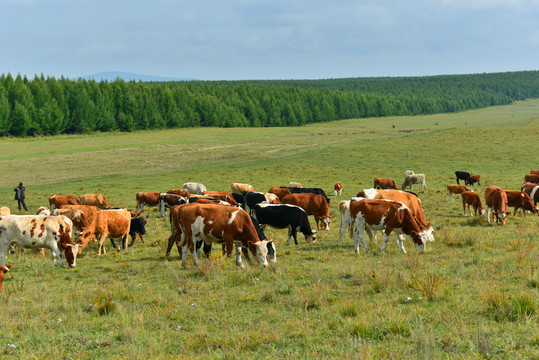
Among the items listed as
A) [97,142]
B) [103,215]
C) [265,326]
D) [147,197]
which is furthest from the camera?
[97,142]

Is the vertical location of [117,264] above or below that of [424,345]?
below

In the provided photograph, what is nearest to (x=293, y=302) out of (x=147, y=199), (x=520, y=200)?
(x=520, y=200)

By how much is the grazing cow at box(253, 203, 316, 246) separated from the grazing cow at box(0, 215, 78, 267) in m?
6.46

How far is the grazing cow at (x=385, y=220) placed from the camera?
14.4m

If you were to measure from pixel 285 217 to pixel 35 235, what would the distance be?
8335 mm

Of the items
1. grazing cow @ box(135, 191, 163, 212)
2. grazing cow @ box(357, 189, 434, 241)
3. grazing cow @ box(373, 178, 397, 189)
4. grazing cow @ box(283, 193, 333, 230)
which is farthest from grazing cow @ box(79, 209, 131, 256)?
grazing cow @ box(373, 178, 397, 189)

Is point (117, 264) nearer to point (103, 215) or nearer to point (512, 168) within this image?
point (103, 215)

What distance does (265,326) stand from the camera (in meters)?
7.89

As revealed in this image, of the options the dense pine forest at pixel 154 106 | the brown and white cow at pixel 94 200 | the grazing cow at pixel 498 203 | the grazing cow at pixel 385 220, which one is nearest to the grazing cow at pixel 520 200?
the grazing cow at pixel 498 203

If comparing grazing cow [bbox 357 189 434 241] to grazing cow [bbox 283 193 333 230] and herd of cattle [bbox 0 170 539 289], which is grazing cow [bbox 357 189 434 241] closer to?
herd of cattle [bbox 0 170 539 289]

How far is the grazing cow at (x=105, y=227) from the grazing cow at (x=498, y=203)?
50.0 feet

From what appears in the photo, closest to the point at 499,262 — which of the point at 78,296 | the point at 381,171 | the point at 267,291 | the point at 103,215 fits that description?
the point at 267,291

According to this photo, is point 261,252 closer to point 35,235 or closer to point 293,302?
point 293,302

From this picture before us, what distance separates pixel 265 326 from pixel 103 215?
10.9 m
